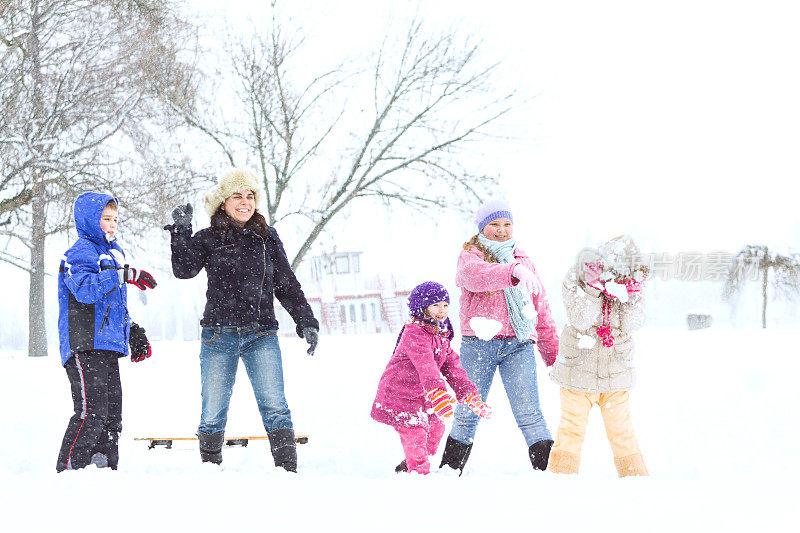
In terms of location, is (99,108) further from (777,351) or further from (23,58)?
(777,351)

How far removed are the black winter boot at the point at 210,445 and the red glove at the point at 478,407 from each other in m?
1.61

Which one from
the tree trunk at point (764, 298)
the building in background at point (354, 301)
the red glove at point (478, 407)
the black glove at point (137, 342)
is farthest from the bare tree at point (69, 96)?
the building in background at point (354, 301)

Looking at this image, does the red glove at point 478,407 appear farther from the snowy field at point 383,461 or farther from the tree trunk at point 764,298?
the tree trunk at point 764,298

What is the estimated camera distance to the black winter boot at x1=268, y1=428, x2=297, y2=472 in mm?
4457

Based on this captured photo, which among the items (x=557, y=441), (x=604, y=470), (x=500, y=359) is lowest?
(x=604, y=470)

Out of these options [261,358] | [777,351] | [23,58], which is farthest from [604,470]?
[23,58]

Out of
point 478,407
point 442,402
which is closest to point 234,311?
point 442,402

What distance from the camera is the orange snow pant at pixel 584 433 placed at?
4.43 meters

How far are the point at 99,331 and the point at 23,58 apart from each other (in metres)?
7.01

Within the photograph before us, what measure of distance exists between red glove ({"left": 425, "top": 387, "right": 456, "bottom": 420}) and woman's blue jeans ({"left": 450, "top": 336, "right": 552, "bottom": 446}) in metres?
0.50

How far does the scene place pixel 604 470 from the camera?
6.43m

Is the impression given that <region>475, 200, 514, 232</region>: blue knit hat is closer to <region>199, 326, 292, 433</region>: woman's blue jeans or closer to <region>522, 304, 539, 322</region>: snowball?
<region>522, 304, 539, 322</region>: snowball

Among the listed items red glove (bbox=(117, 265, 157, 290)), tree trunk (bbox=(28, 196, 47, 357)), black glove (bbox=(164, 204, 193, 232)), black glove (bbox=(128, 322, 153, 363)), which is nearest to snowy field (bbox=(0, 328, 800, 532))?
black glove (bbox=(128, 322, 153, 363))

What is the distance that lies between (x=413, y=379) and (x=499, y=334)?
65 cm
